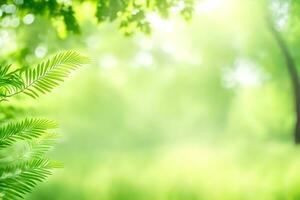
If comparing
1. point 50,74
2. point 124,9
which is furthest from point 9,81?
point 124,9

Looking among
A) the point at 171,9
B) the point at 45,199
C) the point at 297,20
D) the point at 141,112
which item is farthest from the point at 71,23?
the point at 141,112

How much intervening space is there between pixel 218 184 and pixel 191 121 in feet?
125

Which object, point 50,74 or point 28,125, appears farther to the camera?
point 28,125

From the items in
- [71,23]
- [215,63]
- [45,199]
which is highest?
[215,63]

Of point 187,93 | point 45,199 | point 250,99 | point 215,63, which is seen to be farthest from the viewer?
point 187,93

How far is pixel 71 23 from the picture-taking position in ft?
26.2

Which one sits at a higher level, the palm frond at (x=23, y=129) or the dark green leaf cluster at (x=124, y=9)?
the dark green leaf cluster at (x=124, y=9)

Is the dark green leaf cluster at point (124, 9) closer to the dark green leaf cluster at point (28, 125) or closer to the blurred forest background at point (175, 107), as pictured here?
the blurred forest background at point (175, 107)

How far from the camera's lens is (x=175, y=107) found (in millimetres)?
44250

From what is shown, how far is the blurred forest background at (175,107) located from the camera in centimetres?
1107

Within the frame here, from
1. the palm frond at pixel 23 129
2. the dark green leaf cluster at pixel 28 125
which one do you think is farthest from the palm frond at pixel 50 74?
the palm frond at pixel 23 129

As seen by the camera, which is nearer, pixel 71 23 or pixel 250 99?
pixel 71 23

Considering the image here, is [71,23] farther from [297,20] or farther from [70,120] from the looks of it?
[70,120]

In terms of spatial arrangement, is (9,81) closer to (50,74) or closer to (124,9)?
(50,74)
